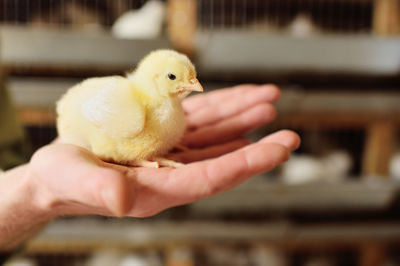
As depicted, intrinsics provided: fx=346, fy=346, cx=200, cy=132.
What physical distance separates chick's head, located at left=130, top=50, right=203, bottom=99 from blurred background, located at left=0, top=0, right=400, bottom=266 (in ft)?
1.81

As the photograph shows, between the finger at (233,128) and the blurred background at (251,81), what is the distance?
47 centimetres

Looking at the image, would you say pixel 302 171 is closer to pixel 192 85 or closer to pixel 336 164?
pixel 336 164

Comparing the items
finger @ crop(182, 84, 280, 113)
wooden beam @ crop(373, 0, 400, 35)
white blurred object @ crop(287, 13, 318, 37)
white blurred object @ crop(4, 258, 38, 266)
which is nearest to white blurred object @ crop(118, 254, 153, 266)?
white blurred object @ crop(4, 258, 38, 266)

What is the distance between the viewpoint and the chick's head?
59cm

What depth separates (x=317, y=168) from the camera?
4.85 ft

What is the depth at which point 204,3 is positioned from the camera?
1319 millimetres

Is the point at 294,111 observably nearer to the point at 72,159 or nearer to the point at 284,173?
the point at 284,173

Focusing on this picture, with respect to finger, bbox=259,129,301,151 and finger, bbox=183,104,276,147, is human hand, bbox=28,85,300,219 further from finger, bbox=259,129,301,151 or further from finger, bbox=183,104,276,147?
finger, bbox=183,104,276,147

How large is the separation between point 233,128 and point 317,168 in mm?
811

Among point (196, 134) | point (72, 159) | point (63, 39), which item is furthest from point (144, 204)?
point (63, 39)

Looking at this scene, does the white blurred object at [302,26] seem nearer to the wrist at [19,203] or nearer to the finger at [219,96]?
the finger at [219,96]

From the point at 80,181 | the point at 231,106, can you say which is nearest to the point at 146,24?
the point at 231,106

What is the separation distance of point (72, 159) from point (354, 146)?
1629 mm

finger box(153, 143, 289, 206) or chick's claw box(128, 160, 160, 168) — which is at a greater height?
finger box(153, 143, 289, 206)
